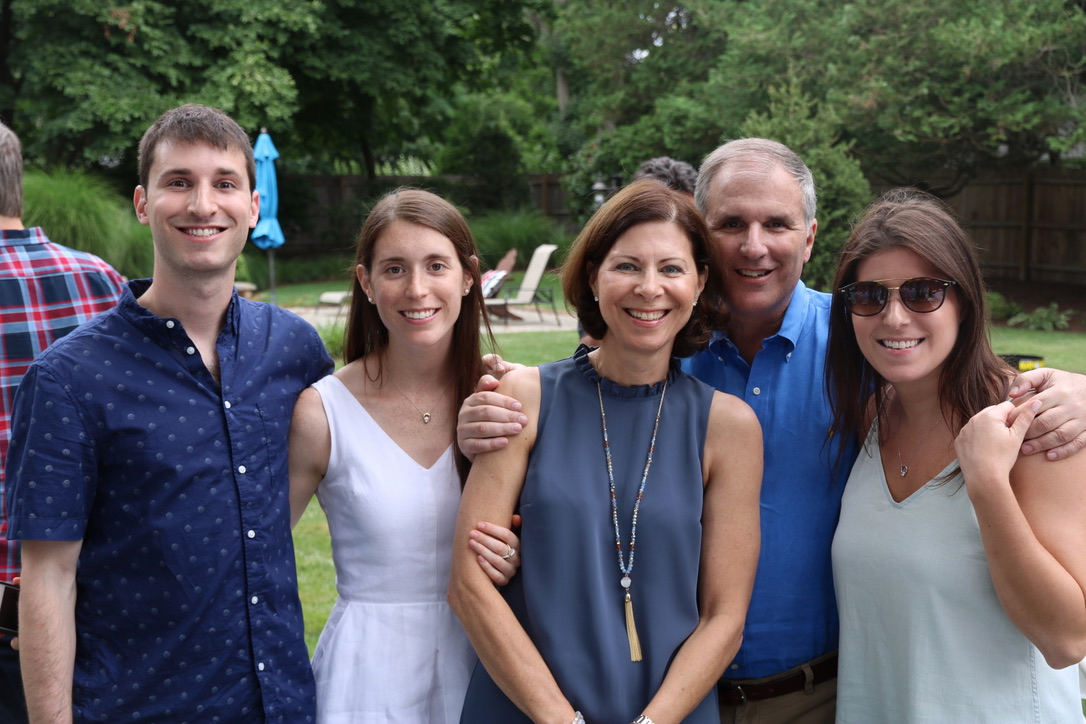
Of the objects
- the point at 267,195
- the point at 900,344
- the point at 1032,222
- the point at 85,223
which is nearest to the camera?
the point at 900,344

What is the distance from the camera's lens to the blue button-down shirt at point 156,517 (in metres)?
2.28

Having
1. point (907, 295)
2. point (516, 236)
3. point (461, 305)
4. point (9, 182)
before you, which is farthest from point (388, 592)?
point (516, 236)

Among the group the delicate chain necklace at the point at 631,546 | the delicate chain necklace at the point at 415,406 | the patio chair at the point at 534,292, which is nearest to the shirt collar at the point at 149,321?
the delicate chain necklace at the point at 415,406

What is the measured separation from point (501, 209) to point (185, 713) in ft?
85.1

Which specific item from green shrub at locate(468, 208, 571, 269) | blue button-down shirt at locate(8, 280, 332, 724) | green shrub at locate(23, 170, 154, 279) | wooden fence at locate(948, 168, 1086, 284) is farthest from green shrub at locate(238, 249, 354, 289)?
blue button-down shirt at locate(8, 280, 332, 724)

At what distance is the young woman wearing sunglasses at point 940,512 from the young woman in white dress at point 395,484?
1.04 metres

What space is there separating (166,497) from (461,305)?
963 mm

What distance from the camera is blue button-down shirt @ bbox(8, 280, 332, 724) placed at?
7.47 ft

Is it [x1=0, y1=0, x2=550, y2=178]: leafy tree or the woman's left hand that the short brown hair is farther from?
[x1=0, y1=0, x2=550, y2=178]: leafy tree

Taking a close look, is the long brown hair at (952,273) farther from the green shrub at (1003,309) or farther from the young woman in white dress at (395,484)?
the green shrub at (1003,309)

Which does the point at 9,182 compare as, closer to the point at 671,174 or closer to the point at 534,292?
the point at 671,174

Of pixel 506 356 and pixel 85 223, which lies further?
pixel 85 223

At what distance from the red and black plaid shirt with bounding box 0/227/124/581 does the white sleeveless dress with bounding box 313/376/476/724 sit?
1.22 metres

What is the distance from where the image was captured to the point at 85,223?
14.6 m
